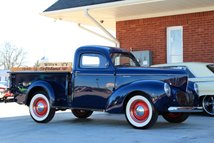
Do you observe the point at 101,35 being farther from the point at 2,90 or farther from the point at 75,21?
the point at 2,90

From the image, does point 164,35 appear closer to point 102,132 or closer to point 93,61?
point 93,61

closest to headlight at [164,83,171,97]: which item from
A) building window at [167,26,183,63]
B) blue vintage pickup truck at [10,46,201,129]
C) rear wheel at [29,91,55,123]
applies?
blue vintage pickup truck at [10,46,201,129]

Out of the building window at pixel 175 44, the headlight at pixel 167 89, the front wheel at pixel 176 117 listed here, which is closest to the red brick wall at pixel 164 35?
the building window at pixel 175 44

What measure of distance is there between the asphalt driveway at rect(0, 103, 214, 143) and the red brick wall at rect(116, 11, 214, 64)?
4040mm

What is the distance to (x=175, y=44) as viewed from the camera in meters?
15.3

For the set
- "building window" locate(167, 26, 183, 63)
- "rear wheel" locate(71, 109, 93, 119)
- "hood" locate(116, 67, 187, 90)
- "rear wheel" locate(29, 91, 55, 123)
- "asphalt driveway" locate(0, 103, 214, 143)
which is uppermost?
"building window" locate(167, 26, 183, 63)

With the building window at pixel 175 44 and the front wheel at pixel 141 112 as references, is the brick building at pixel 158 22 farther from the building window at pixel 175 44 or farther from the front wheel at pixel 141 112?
the front wheel at pixel 141 112

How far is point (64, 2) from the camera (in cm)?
1554

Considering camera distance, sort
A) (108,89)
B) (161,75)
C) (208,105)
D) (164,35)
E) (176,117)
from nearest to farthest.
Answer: (161,75) → (108,89) → (176,117) → (208,105) → (164,35)

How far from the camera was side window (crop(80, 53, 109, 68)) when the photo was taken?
387 inches

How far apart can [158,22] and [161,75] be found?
6.66m

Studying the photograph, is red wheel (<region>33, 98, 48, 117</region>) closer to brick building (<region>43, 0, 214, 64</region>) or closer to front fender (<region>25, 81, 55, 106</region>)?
front fender (<region>25, 81, 55, 106</region>)

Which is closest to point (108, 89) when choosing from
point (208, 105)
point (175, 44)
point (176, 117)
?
point (176, 117)

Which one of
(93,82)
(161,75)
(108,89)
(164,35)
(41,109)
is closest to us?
(161,75)
